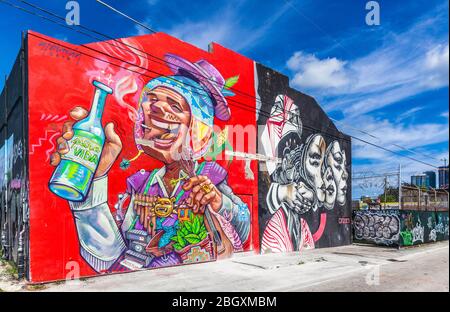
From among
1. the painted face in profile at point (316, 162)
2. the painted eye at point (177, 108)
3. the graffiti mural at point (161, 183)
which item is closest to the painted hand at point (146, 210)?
the graffiti mural at point (161, 183)

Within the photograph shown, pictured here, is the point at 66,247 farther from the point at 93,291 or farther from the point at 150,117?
the point at 150,117

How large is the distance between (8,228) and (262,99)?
1102 centimetres

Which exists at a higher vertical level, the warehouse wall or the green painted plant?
the warehouse wall

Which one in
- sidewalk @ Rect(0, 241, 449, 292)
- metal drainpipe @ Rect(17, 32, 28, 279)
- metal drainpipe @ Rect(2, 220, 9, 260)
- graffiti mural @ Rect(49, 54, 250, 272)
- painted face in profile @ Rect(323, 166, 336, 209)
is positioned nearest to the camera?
sidewalk @ Rect(0, 241, 449, 292)

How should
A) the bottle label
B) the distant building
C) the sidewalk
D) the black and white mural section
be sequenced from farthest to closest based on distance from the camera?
the distant building < the black and white mural section < the bottle label < the sidewalk

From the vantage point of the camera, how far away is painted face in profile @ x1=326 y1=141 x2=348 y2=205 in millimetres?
20578

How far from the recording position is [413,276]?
10.4 m

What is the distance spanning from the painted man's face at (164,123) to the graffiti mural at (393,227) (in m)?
13.9

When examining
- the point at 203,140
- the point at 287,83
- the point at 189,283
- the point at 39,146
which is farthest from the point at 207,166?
the point at 287,83

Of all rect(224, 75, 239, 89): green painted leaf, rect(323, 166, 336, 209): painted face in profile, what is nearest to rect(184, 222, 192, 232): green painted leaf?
rect(224, 75, 239, 89): green painted leaf

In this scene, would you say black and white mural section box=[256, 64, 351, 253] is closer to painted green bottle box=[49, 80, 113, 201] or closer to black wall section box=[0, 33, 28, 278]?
painted green bottle box=[49, 80, 113, 201]

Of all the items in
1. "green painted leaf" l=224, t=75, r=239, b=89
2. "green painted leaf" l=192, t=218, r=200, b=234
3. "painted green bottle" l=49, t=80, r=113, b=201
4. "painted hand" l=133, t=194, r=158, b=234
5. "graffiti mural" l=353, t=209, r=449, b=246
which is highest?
"green painted leaf" l=224, t=75, r=239, b=89

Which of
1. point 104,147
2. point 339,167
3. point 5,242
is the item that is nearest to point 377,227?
point 339,167

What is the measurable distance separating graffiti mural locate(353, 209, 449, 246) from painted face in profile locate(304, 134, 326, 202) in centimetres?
398
